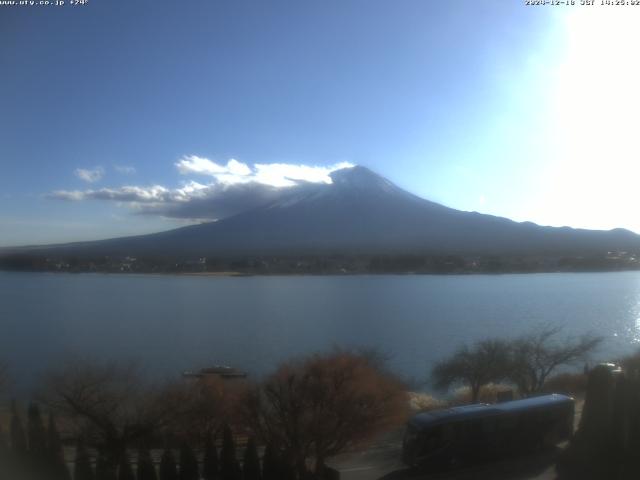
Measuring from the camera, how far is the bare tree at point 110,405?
475cm

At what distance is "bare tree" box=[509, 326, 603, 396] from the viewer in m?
8.48

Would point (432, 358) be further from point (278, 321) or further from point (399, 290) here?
point (399, 290)

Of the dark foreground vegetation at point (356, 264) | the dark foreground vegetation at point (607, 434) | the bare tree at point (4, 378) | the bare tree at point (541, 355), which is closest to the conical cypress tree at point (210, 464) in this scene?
the dark foreground vegetation at point (607, 434)

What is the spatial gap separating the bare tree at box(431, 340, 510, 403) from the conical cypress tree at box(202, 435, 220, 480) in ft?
15.7

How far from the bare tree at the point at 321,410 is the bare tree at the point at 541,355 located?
365 cm

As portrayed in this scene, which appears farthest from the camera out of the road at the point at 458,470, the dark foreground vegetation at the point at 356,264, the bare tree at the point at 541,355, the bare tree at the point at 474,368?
the dark foreground vegetation at the point at 356,264

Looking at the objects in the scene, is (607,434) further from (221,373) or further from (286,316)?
(286,316)

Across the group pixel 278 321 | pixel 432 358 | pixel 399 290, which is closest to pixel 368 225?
pixel 399 290

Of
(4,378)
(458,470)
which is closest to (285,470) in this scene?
(458,470)

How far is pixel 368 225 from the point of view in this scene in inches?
1235

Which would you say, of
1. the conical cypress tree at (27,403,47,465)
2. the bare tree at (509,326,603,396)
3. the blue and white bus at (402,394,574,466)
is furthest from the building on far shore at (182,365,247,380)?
the bare tree at (509,326,603,396)

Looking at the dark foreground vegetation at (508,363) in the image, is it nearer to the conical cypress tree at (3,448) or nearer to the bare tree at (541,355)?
the bare tree at (541,355)

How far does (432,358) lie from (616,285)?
536 inches

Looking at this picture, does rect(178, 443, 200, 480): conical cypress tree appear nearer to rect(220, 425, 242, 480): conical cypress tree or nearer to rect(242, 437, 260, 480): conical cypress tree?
rect(220, 425, 242, 480): conical cypress tree
